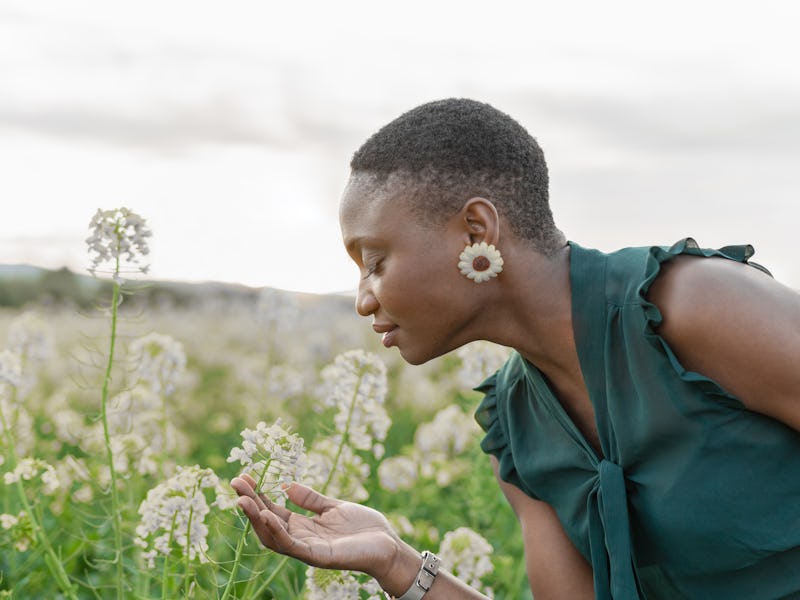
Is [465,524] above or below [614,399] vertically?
below

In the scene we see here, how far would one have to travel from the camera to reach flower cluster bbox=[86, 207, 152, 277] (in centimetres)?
239

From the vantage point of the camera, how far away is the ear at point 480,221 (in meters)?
2.06

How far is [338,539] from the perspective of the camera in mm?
2199

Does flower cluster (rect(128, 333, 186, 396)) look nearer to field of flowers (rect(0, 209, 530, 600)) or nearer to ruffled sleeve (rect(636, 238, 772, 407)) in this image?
field of flowers (rect(0, 209, 530, 600))

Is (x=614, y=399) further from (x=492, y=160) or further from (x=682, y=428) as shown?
(x=492, y=160)

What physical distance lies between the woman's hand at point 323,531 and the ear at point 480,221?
67 cm

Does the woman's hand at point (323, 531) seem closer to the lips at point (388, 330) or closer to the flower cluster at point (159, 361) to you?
the lips at point (388, 330)

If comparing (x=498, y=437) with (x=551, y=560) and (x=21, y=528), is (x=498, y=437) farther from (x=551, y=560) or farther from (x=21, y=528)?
(x=21, y=528)

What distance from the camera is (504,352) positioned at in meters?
4.07

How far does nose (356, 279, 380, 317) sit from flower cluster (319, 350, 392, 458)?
61 centimetres

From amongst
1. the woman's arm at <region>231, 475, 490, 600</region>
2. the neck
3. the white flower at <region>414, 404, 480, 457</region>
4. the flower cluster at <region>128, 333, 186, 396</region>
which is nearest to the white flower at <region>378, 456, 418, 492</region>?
the white flower at <region>414, 404, 480, 457</region>

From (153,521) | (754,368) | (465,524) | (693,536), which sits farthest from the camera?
(465,524)

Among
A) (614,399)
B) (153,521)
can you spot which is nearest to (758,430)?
(614,399)

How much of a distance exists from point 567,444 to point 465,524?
1.64 metres
